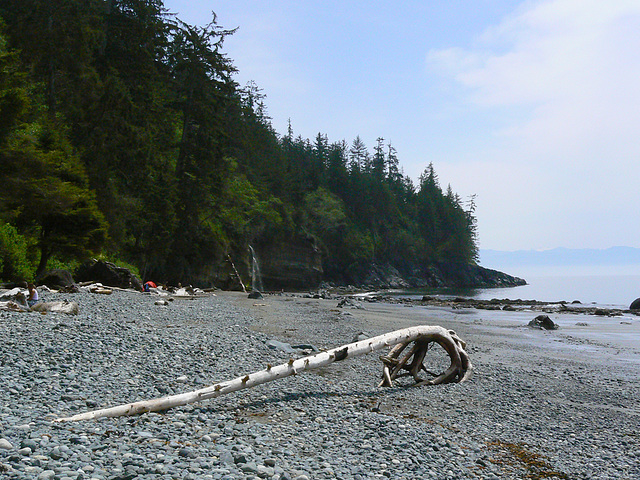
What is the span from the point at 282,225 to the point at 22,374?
208 feet

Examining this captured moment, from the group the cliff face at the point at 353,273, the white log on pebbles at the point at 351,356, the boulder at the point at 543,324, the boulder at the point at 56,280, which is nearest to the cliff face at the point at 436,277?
the cliff face at the point at 353,273

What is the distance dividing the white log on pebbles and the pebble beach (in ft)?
0.54

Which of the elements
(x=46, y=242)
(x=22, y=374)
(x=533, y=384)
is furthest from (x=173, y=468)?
(x=46, y=242)

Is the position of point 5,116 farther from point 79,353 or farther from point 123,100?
point 123,100

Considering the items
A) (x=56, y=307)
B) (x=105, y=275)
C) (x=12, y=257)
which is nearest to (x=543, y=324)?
(x=56, y=307)

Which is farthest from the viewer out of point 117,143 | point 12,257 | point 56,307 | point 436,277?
point 436,277

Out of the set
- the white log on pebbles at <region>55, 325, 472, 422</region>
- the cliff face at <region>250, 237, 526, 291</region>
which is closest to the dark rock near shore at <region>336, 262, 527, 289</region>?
the cliff face at <region>250, 237, 526, 291</region>

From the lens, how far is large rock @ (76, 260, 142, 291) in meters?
24.0

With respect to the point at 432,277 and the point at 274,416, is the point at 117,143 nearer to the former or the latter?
the point at 274,416

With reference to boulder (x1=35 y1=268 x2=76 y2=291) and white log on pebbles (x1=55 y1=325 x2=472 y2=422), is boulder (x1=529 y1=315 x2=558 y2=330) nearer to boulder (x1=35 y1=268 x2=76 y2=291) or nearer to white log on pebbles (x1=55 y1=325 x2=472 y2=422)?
white log on pebbles (x1=55 y1=325 x2=472 y2=422)

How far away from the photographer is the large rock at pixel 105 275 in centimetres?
2402

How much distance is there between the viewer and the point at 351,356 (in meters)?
8.38

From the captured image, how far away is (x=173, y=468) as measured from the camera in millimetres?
4137

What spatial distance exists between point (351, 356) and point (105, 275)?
19.4 meters
